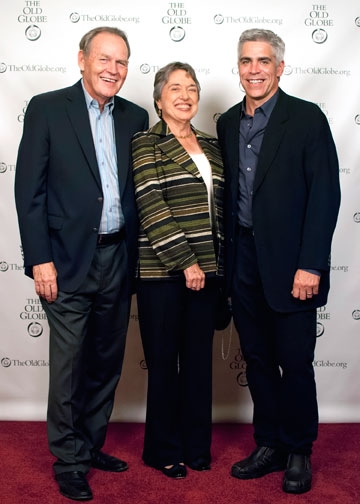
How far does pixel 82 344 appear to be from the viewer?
9.25ft

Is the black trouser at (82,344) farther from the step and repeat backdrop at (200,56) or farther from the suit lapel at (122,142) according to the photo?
the step and repeat backdrop at (200,56)

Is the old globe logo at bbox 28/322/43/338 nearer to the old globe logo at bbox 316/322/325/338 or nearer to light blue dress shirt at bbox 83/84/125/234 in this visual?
light blue dress shirt at bbox 83/84/125/234

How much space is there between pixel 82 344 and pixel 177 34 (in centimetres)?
157

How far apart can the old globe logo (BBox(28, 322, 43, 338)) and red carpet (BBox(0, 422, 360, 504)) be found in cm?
50

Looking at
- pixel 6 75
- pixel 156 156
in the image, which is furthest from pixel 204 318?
pixel 6 75

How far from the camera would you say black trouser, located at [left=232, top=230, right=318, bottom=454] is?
2828 millimetres

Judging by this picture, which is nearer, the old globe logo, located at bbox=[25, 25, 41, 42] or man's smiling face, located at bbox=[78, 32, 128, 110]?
man's smiling face, located at bbox=[78, 32, 128, 110]

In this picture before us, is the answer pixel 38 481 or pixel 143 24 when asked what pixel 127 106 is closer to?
pixel 143 24

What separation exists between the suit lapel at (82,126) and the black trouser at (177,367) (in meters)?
0.49

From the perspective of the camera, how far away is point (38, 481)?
2934mm

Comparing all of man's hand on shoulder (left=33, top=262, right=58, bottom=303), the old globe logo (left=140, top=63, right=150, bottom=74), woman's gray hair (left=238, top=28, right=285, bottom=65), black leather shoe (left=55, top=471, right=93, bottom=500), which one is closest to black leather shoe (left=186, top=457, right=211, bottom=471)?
black leather shoe (left=55, top=471, right=93, bottom=500)

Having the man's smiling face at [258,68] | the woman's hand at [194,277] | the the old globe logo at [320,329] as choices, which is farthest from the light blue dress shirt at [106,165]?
Answer: the the old globe logo at [320,329]

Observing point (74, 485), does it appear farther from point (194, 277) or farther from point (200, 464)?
point (194, 277)

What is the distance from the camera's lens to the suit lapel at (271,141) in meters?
2.73
